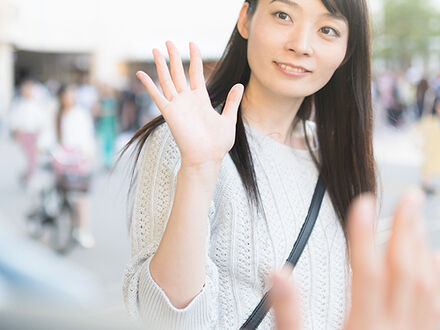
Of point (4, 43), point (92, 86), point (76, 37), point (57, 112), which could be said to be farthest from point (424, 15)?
point (57, 112)

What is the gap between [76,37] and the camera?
25.8 m

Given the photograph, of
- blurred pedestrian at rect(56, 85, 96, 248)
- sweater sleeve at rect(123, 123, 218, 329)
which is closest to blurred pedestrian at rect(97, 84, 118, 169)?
blurred pedestrian at rect(56, 85, 96, 248)

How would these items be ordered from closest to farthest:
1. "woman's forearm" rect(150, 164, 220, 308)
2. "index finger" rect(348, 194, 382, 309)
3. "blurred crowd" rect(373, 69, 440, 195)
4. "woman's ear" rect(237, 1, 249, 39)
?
"index finger" rect(348, 194, 382, 309), "woman's forearm" rect(150, 164, 220, 308), "woman's ear" rect(237, 1, 249, 39), "blurred crowd" rect(373, 69, 440, 195)

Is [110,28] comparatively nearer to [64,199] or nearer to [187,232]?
[64,199]

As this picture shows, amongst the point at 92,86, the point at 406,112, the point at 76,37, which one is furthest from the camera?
the point at 76,37

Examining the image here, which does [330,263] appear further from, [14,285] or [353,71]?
[14,285]

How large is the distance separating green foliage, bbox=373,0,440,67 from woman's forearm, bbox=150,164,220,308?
149 ft

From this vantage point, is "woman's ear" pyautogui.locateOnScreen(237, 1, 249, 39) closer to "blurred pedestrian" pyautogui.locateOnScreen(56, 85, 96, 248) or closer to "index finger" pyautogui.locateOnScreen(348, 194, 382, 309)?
"index finger" pyautogui.locateOnScreen(348, 194, 382, 309)

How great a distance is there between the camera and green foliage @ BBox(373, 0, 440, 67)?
4428cm

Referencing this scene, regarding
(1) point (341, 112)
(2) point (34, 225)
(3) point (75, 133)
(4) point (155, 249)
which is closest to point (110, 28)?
(3) point (75, 133)

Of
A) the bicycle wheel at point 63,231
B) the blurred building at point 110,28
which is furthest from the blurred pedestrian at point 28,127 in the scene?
the blurred building at point 110,28

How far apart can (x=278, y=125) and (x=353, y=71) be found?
0.93 feet

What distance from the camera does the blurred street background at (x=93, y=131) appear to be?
74 cm

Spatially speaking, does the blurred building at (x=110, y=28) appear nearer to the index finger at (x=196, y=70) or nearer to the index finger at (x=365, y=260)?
the index finger at (x=196, y=70)
